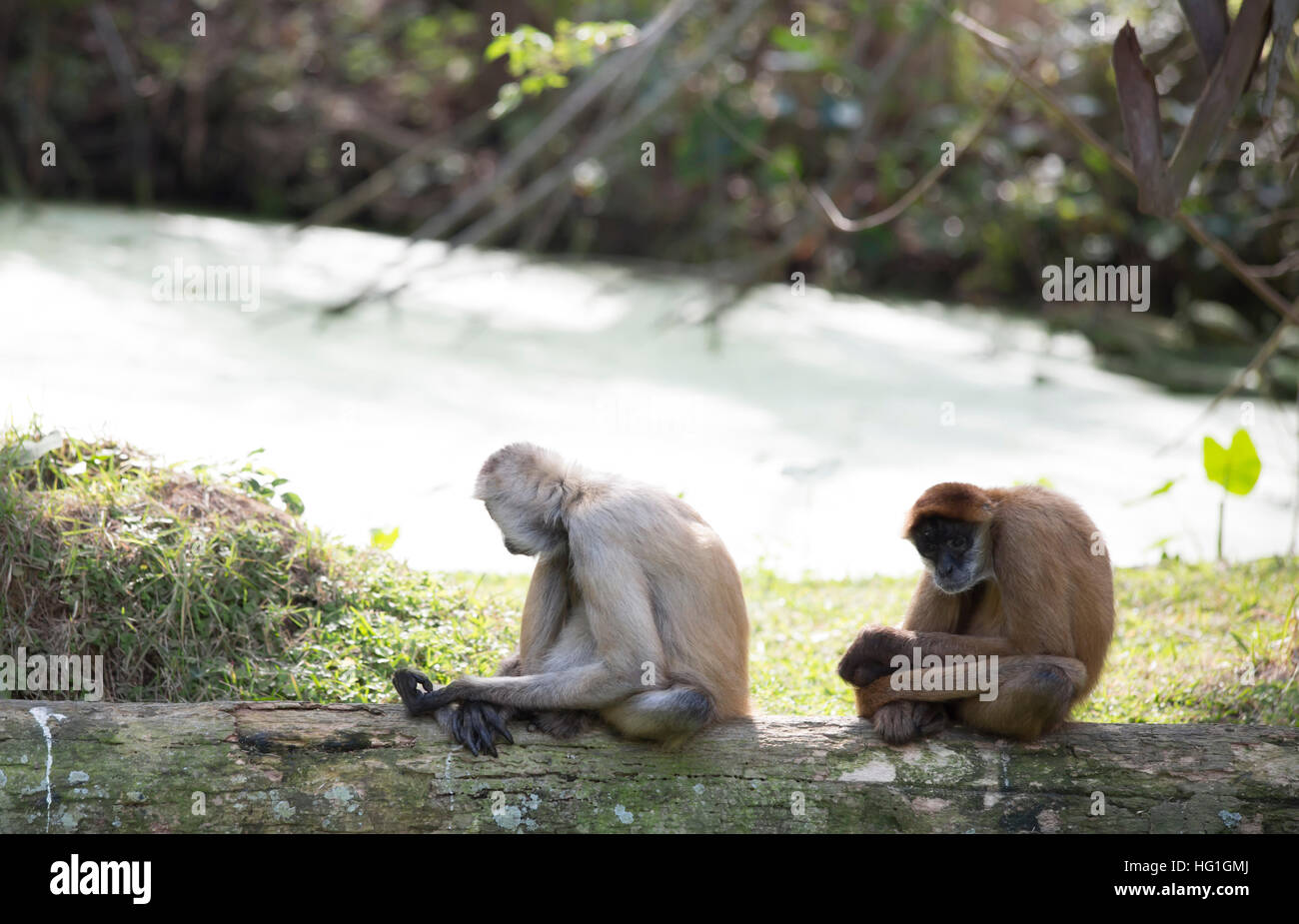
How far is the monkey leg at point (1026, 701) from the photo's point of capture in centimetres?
553

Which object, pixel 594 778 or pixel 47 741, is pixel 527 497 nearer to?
pixel 594 778

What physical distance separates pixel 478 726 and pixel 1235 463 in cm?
558

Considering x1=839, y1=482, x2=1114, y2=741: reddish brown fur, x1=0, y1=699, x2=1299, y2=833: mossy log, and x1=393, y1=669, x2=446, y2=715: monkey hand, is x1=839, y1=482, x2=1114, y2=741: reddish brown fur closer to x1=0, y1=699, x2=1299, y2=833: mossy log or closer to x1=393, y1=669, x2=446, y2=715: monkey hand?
x1=0, y1=699, x2=1299, y2=833: mossy log

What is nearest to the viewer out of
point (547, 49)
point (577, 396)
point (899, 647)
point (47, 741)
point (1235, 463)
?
point (47, 741)

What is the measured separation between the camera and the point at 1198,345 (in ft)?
62.9

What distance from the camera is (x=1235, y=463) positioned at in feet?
28.3

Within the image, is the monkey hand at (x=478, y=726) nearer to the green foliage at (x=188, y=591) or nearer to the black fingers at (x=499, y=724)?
the black fingers at (x=499, y=724)

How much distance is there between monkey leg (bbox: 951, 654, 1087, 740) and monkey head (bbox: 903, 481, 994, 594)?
492 mm

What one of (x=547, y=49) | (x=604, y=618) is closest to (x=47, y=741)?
(x=604, y=618)

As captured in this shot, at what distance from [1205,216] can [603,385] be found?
10151 mm

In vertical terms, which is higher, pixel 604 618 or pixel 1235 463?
pixel 1235 463

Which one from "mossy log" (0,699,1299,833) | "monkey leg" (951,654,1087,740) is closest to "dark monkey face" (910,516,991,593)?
"monkey leg" (951,654,1087,740)

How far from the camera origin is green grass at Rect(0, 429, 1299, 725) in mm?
6867

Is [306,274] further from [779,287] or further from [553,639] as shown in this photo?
[553,639]
